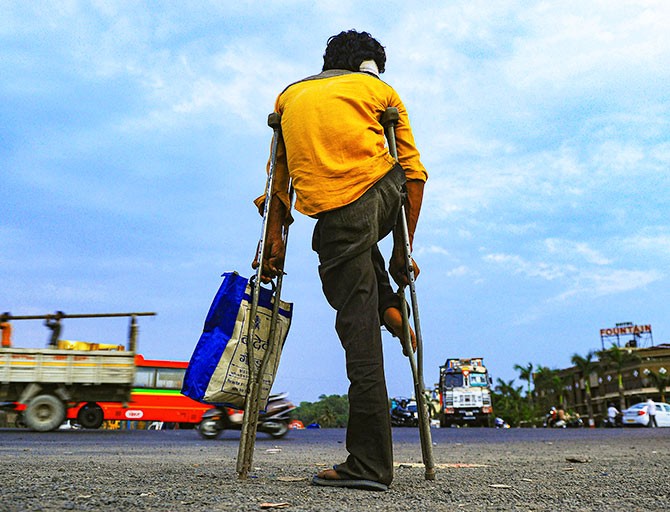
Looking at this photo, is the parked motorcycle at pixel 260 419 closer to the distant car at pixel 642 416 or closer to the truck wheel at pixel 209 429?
the truck wheel at pixel 209 429

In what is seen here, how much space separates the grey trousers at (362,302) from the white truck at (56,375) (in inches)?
496

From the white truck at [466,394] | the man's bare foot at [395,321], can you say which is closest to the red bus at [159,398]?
the white truck at [466,394]

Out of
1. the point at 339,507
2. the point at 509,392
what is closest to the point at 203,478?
the point at 339,507

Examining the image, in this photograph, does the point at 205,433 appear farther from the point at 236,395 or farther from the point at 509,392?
the point at 509,392

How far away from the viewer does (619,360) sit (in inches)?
2677

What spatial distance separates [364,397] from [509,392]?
75972 mm

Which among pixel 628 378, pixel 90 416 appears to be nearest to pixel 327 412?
pixel 628 378

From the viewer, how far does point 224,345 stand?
3.14 meters

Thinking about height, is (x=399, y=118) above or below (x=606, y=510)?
above

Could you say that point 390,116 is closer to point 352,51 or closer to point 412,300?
point 352,51

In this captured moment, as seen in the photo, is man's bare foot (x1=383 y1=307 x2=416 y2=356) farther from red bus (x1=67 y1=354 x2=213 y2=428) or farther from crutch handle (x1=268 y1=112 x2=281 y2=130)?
red bus (x1=67 y1=354 x2=213 y2=428)

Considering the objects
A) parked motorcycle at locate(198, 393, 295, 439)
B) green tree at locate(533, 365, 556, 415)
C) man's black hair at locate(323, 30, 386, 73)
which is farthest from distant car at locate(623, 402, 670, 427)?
green tree at locate(533, 365, 556, 415)

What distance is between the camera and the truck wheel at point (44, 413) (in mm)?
15000

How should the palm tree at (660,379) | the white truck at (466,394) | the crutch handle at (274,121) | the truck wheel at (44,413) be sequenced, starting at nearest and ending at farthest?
the crutch handle at (274,121), the truck wheel at (44,413), the white truck at (466,394), the palm tree at (660,379)
